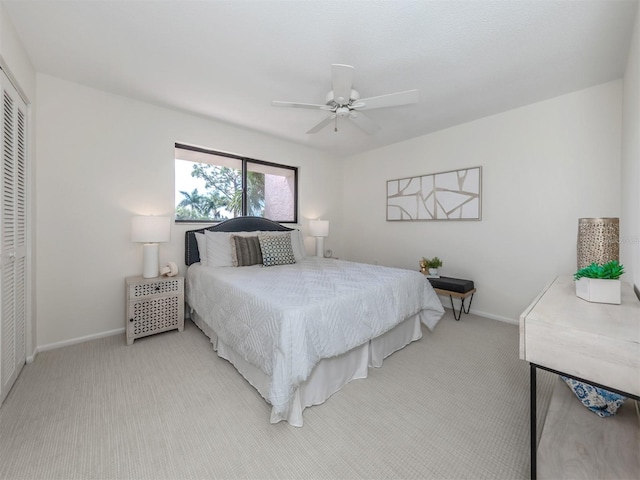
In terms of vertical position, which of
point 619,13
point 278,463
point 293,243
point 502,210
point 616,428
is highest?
point 619,13

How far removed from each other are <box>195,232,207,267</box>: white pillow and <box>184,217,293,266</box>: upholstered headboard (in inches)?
3.1

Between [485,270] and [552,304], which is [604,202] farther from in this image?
[552,304]

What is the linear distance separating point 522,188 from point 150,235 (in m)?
4.14

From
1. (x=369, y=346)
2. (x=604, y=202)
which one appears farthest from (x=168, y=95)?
(x=604, y=202)

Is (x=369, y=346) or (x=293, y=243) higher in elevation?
(x=293, y=243)

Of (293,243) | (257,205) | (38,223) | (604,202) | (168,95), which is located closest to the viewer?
(38,223)

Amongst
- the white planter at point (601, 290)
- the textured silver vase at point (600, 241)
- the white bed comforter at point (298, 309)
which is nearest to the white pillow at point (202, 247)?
the white bed comforter at point (298, 309)

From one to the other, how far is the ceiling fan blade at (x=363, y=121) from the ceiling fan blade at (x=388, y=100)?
0.54 ft

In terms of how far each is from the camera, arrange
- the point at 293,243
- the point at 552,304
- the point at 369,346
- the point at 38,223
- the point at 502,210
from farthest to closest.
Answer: the point at 293,243 → the point at 502,210 → the point at 38,223 → the point at 369,346 → the point at 552,304

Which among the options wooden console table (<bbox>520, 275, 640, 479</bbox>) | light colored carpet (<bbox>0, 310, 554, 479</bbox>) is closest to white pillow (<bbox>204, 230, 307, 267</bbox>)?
light colored carpet (<bbox>0, 310, 554, 479</bbox>)

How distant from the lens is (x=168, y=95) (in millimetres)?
2807

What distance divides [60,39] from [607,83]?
4733 millimetres

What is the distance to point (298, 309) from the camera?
5.23ft

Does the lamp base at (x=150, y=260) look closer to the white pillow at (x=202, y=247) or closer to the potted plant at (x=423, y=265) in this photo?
the white pillow at (x=202, y=247)
